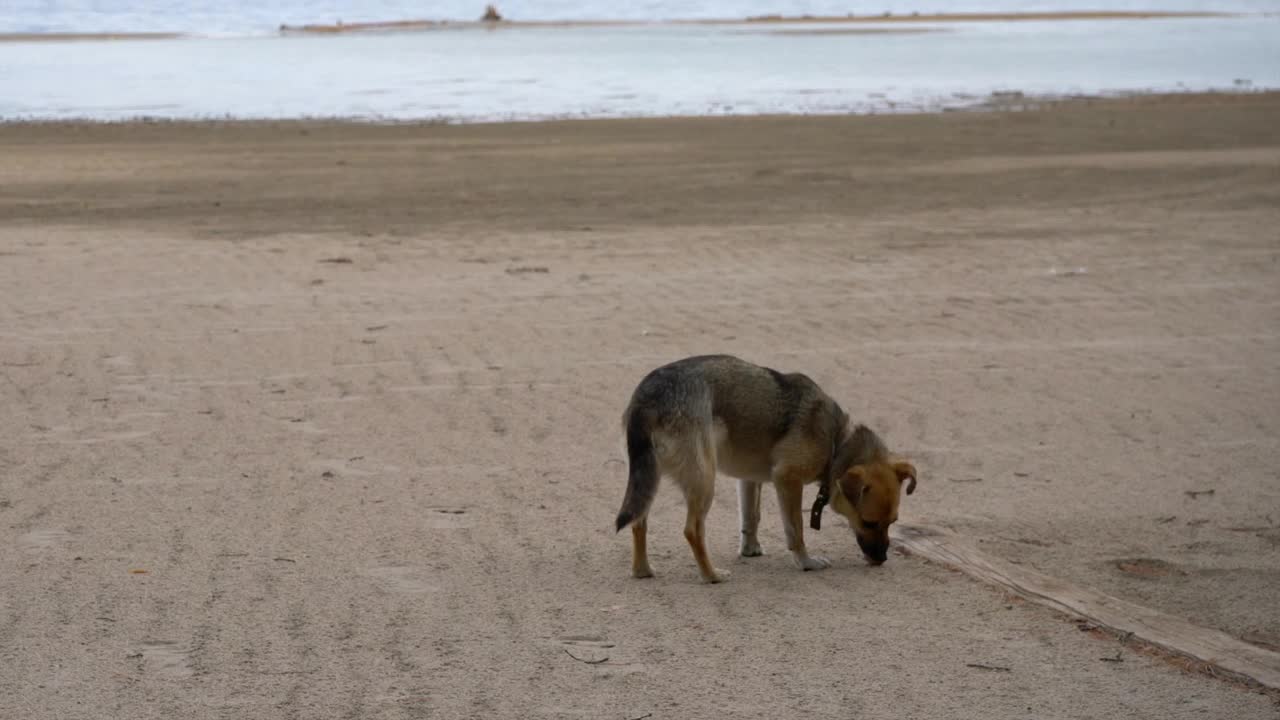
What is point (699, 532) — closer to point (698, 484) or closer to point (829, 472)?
point (698, 484)

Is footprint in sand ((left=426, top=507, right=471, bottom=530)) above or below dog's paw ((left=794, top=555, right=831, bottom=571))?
below

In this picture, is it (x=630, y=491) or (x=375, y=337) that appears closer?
(x=630, y=491)

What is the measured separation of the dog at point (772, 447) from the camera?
7035mm

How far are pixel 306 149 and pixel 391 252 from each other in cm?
1123

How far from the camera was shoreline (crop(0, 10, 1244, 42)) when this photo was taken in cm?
7838

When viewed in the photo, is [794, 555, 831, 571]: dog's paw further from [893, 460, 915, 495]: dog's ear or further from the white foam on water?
the white foam on water

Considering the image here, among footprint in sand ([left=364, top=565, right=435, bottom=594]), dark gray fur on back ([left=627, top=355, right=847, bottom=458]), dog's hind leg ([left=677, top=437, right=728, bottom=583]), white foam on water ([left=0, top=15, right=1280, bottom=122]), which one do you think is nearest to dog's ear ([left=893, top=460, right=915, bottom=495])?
dark gray fur on back ([left=627, top=355, right=847, bottom=458])

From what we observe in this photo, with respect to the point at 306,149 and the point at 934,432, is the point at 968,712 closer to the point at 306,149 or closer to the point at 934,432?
A: the point at 934,432

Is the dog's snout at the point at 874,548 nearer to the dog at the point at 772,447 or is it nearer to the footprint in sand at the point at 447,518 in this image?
the dog at the point at 772,447

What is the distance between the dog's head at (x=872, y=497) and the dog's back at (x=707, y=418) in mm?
315

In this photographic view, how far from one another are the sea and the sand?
15120 millimetres

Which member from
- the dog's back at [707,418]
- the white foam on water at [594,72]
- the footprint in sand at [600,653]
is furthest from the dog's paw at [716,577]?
the white foam on water at [594,72]

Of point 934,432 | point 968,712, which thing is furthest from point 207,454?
point 968,712

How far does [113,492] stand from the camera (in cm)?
859
